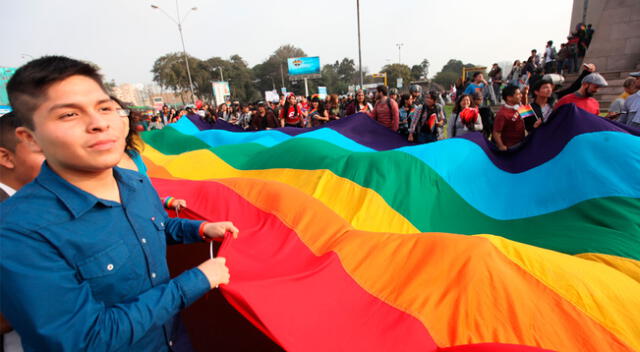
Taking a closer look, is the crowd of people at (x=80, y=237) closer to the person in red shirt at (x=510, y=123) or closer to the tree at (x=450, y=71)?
the person in red shirt at (x=510, y=123)

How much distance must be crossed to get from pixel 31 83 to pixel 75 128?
0.14 metres

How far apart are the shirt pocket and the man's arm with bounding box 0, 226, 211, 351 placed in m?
0.02

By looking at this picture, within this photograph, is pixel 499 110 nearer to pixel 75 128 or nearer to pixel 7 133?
pixel 75 128

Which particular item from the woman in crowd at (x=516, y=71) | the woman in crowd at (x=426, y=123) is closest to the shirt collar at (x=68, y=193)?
the woman in crowd at (x=426, y=123)

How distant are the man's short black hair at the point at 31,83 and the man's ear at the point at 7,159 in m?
0.74

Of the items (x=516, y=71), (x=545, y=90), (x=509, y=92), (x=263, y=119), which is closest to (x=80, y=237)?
(x=509, y=92)

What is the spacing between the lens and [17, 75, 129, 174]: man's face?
75cm

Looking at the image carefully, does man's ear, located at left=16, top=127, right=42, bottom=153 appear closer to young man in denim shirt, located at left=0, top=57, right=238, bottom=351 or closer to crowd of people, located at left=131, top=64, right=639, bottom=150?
young man in denim shirt, located at left=0, top=57, right=238, bottom=351

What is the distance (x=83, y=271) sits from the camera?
776 millimetres

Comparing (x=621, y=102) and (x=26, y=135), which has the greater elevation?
(x=26, y=135)

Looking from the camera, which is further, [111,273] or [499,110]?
[499,110]

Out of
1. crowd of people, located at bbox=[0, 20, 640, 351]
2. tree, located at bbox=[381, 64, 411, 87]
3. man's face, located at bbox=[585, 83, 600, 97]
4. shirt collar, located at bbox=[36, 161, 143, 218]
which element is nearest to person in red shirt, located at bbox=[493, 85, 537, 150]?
man's face, located at bbox=[585, 83, 600, 97]

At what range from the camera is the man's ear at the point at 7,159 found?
4.16ft

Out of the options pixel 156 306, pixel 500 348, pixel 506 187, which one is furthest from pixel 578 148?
pixel 156 306
